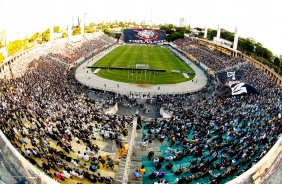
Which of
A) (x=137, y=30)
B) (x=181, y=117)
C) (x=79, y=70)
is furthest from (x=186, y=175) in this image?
(x=137, y=30)

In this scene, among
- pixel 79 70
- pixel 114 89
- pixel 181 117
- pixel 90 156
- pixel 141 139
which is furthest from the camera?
pixel 79 70

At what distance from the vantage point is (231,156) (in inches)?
850

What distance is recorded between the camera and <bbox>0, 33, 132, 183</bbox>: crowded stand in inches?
758

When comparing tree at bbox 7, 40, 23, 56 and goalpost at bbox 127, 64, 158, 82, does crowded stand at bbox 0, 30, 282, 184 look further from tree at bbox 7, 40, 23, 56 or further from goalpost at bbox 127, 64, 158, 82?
tree at bbox 7, 40, 23, 56

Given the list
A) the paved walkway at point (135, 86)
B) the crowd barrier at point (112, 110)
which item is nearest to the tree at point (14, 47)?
the paved walkway at point (135, 86)

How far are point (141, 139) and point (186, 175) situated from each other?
674 centimetres

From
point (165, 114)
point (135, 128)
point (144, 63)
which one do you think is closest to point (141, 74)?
point (144, 63)

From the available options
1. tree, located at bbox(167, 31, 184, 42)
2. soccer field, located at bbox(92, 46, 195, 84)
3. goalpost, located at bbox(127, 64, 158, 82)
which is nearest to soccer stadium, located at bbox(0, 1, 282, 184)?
goalpost, located at bbox(127, 64, 158, 82)

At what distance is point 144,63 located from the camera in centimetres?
6712

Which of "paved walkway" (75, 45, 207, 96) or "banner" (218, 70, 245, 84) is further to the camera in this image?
"paved walkway" (75, 45, 207, 96)

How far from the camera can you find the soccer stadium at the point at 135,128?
753 inches

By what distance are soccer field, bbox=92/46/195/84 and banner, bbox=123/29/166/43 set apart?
62.0 feet

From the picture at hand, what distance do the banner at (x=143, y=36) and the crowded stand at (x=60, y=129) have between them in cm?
6718

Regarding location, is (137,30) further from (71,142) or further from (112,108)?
(71,142)
